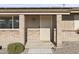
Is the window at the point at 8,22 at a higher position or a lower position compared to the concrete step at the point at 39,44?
higher

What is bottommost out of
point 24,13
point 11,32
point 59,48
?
point 59,48

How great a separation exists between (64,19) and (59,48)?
4.02 metres

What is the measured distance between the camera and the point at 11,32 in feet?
64.4

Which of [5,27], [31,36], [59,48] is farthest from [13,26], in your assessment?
[59,48]

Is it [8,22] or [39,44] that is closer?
[8,22]

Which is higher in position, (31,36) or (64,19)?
(64,19)

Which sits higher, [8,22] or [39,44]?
[8,22]

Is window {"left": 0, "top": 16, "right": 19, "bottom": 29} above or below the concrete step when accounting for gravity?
above

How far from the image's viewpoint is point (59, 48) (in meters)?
19.0

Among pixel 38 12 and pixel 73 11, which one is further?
pixel 73 11
